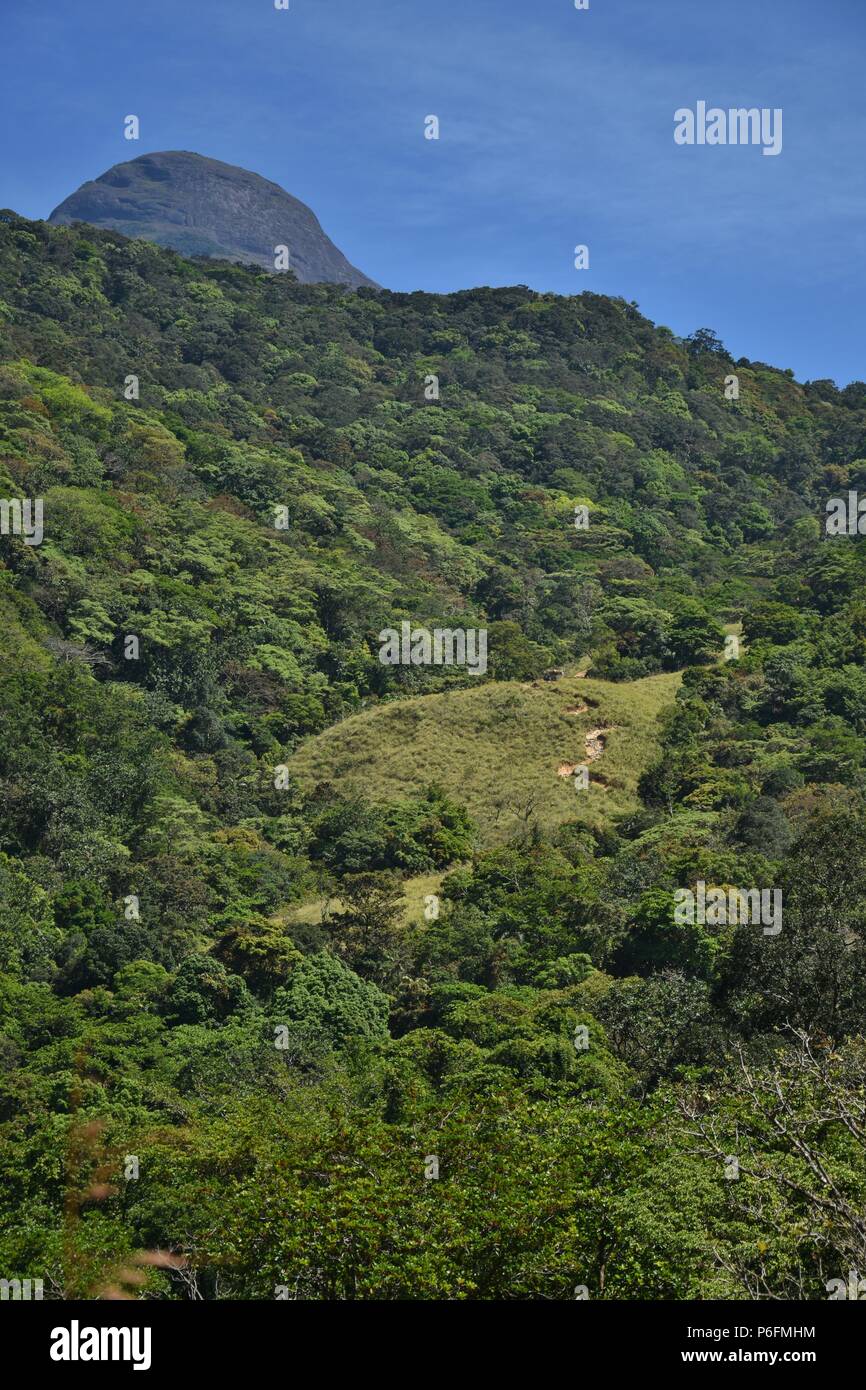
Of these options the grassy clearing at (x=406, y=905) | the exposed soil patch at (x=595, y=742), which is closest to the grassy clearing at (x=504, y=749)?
the exposed soil patch at (x=595, y=742)

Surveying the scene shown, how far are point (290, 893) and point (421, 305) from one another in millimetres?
88687

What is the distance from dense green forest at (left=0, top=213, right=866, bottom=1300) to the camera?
16328 mm

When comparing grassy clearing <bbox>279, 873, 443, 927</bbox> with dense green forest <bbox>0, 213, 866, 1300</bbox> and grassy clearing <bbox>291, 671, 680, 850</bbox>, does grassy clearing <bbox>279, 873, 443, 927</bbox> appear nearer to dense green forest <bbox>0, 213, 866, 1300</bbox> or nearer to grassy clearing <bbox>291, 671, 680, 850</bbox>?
dense green forest <bbox>0, 213, 866, 1300</bbox>

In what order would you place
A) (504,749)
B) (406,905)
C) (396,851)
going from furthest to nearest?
(504,749) → (396,851) → (406,905)

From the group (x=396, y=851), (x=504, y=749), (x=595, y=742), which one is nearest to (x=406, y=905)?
(x=396, y=851)

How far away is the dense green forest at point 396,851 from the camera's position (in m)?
16.3

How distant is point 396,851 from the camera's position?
4209 cm

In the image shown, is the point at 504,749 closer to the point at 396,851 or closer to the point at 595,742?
the point at 595,742

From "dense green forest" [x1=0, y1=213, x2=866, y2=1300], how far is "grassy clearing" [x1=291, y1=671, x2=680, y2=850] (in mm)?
222

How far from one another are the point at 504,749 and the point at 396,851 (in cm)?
959

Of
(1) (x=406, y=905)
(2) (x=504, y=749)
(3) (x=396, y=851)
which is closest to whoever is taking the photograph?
(1) (x=406, y=905)

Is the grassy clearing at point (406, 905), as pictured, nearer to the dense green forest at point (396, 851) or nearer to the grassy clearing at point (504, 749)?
the dense green forest at point (396, 851)
